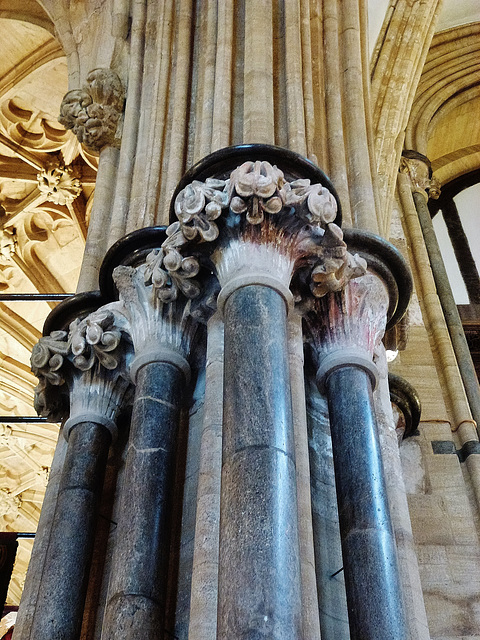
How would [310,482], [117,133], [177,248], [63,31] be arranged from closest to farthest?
[310,482]
[177,248]
[117,133]
[63,31]

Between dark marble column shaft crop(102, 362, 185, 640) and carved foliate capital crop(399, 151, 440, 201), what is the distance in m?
4.94

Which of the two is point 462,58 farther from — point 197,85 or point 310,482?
point 310,482

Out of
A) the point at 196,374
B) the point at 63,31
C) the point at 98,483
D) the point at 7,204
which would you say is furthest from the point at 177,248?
the point at 7,204

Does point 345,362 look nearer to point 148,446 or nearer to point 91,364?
point 148,446

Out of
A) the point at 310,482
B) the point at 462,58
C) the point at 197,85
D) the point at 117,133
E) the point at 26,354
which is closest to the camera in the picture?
the point at 310,482

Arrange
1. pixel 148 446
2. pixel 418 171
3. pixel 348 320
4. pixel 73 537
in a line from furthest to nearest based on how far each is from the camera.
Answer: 1. pixel 418 171
2. pixel 348 320
3. pixel 73 537
4. pixel 148 446

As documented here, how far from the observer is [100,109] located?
14.2ft

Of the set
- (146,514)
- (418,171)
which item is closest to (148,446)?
(146,514)

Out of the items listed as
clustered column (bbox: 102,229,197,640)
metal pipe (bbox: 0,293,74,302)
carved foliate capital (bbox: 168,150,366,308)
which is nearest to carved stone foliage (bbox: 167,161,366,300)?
carved foliate capital (bbox: 168,150,366,308)

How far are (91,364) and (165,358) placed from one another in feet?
1.37

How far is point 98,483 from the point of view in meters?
2.86

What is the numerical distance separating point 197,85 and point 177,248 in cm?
156

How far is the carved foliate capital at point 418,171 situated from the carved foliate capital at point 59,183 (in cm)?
346

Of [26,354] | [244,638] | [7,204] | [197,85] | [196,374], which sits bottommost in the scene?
[244,638]
